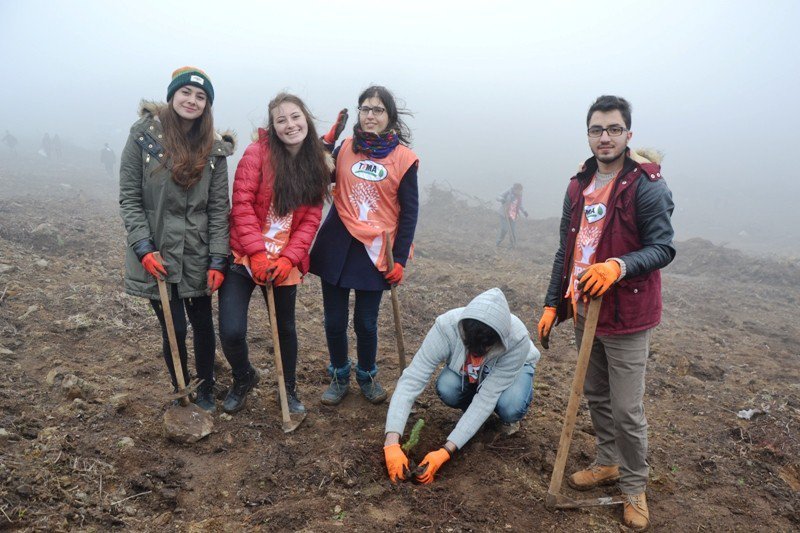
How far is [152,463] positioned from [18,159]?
29.9m

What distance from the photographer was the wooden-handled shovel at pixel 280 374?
314 centimetres

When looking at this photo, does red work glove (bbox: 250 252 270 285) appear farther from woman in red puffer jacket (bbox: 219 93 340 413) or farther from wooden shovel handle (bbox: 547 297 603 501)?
wooden shovel handle (bbox: 547 297 603 501)

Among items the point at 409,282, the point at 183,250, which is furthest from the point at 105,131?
the point at 183,250

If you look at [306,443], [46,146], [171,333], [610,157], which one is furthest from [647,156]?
[46,146]

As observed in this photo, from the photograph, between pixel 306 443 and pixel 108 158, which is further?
pixel 108 158

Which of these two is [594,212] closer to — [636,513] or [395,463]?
[636,513]

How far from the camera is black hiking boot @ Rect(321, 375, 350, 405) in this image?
12.0 ft

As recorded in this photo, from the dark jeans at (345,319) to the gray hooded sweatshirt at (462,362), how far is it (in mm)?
533

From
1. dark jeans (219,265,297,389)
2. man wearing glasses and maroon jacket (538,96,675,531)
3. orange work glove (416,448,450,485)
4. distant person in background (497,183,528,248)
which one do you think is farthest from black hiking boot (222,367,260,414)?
distant person in background (497,183,528,248)

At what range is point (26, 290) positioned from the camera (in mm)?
5195

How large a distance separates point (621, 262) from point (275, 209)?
193 centimetres

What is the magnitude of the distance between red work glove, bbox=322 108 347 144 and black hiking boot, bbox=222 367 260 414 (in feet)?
5.27

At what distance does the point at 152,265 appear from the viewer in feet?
9.14

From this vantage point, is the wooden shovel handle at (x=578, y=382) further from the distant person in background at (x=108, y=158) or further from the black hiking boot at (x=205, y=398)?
the distant person in background at (x=108, y=158)
